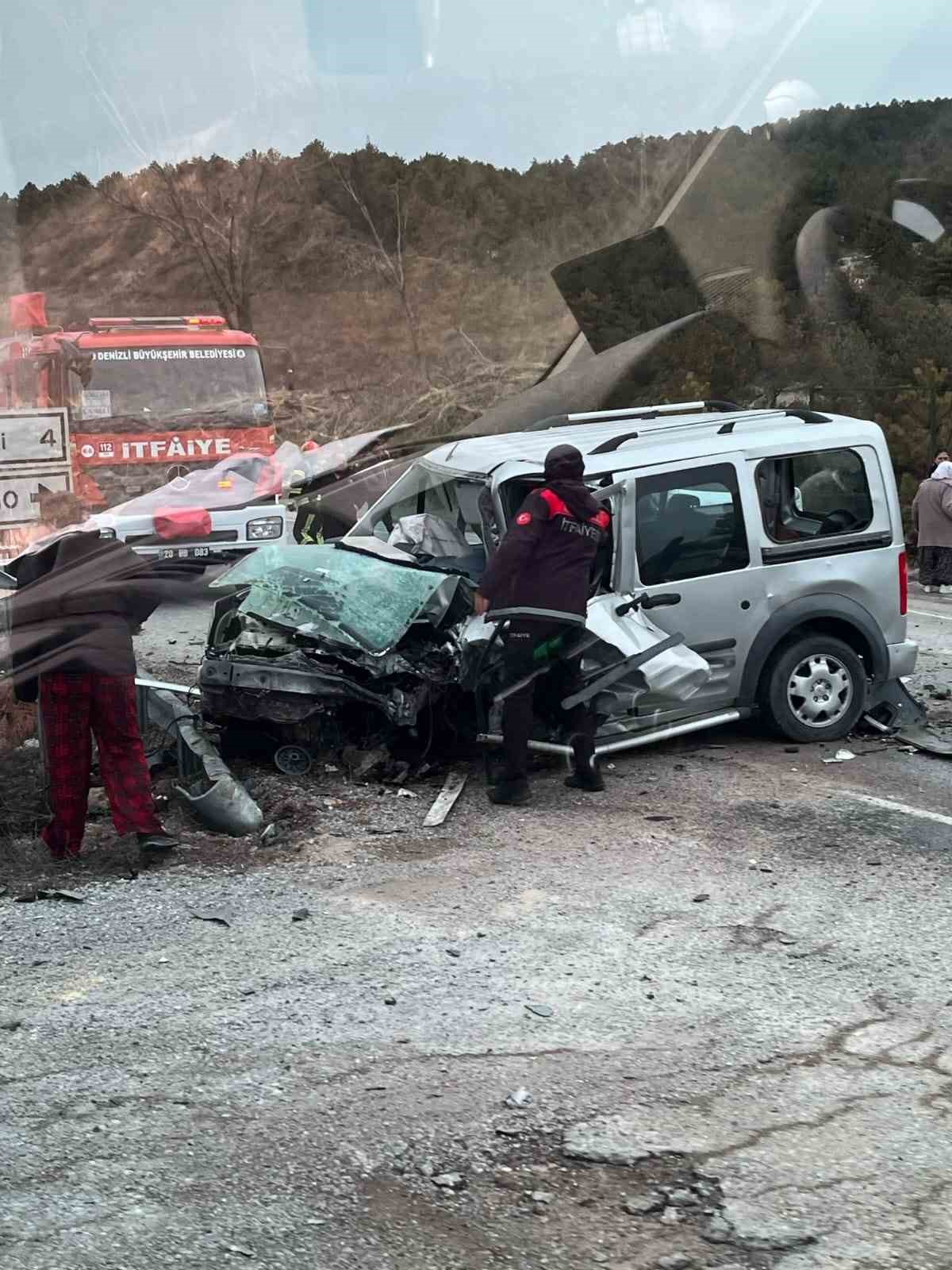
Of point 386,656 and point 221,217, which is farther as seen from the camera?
point 386,656

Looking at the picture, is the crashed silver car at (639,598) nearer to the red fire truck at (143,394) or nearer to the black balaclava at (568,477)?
the black balaclava at (568,477)

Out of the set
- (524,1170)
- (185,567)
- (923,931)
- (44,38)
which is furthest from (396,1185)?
(44,38)

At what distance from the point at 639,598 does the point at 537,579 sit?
695mm

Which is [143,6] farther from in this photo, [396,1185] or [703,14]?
[396,1185]

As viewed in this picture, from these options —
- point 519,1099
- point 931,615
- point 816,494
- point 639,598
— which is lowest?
point 519,1099

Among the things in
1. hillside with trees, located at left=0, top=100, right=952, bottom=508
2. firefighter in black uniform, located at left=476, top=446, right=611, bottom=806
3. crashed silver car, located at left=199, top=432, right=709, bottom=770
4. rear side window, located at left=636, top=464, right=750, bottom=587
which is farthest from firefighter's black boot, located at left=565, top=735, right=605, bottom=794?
Result: hillside with trees, located at left=0, top=100, right=952, bottom=508

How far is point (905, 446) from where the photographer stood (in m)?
17.0

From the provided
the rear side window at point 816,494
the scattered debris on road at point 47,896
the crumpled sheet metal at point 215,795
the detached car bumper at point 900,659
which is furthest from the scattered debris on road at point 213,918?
the detached car bumper at point 900,659

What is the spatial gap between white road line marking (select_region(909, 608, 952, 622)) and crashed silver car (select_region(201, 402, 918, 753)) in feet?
17.0

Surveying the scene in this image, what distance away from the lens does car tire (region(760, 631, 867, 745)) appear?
7.04m

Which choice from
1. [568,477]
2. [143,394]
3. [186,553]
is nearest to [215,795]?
[186,553]

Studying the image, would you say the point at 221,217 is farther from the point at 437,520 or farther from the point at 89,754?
the point at 437,520

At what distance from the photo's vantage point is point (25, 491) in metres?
3.22

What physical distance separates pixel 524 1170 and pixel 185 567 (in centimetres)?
207
